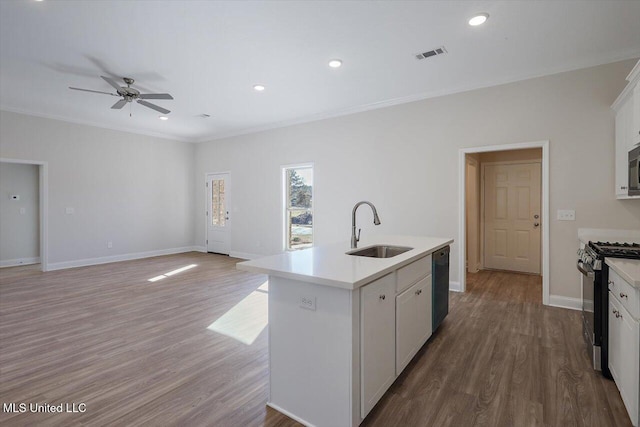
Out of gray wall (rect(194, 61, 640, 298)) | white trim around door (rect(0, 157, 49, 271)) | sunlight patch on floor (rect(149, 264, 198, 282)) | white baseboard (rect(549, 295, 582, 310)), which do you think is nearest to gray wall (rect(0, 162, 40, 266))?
white trim around door (rect(0, 157, 49, 271))

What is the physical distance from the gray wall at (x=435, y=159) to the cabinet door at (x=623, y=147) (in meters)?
0.17

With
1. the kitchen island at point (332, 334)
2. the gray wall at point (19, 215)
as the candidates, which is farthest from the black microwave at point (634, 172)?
the gray wall at point (19, 215)

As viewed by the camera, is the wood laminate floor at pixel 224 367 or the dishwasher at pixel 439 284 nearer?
the wood laminate floor at pixel 224 367

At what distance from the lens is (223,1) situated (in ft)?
8.58

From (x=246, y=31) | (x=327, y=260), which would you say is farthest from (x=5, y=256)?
(x=327, y=260)

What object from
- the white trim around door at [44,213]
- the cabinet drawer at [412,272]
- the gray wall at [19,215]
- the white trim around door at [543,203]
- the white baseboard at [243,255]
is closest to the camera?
the cabinet drawer at [412,272]

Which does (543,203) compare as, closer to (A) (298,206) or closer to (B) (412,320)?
(B) (412,320)

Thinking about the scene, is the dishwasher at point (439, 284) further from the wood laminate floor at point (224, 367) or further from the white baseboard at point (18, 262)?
the white baseboard at point (18, 262)

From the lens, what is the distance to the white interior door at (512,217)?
5.52 metres

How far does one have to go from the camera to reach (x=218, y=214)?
792 cm

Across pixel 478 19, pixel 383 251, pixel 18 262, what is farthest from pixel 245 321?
pixel 18 262

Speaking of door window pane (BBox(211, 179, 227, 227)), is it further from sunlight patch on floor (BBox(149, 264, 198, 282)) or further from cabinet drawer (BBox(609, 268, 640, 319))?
cabinet drawer (BBox(609, 268, 640, 319))

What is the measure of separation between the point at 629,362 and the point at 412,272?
125cm

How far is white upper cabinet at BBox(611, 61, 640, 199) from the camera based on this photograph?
2609 millimetres
